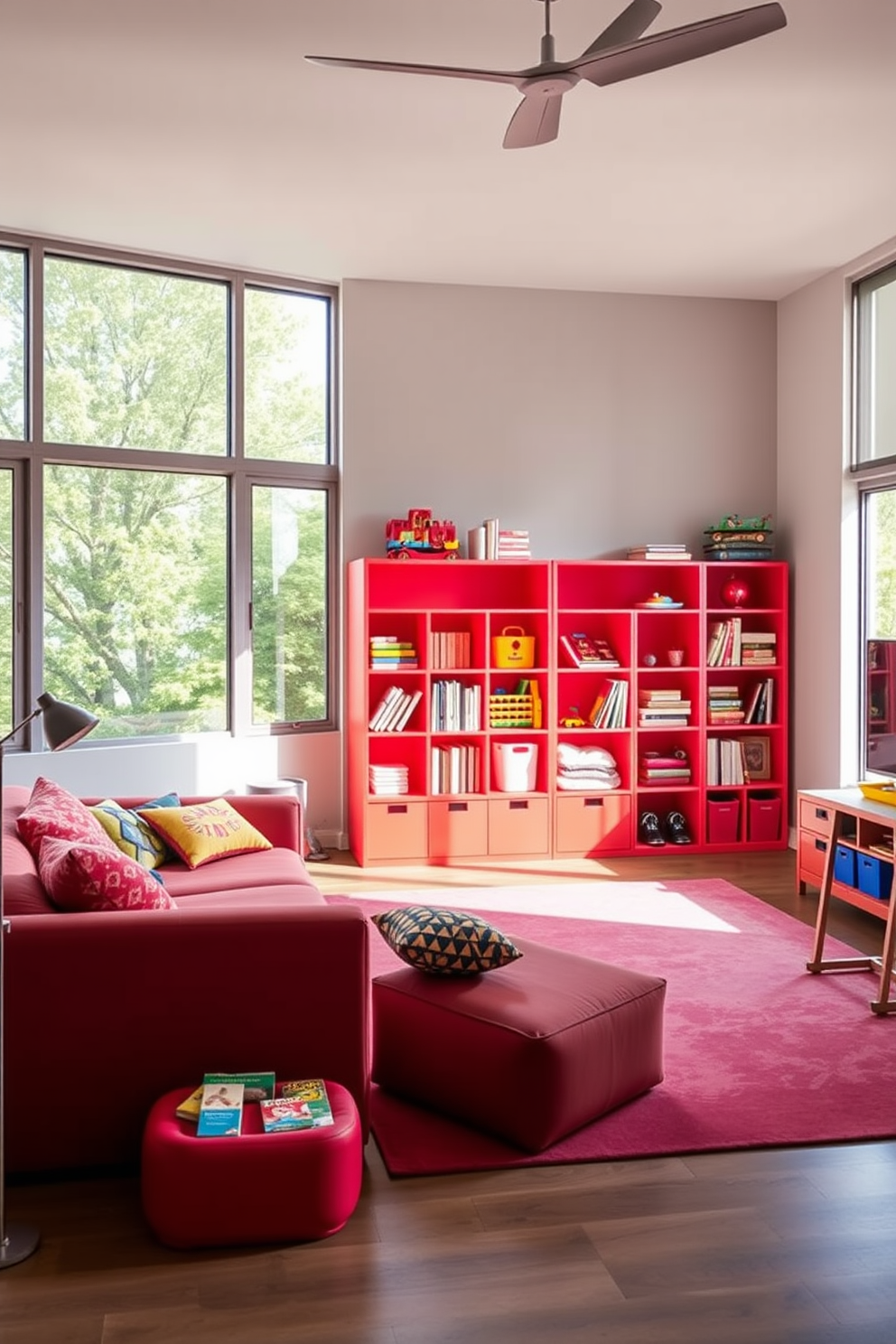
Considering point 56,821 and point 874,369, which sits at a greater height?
point 874,369

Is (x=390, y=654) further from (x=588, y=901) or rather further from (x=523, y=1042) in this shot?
(x=523, y=1042)

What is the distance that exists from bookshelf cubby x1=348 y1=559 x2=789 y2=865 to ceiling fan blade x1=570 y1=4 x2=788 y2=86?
3.33 m

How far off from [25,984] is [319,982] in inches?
27.4

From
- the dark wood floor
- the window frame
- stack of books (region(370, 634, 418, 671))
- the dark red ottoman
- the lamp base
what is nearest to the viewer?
the dark wood floor

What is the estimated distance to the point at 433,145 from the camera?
468cm

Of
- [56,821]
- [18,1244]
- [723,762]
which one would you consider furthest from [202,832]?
[723,762]

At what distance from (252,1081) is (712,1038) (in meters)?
1.66

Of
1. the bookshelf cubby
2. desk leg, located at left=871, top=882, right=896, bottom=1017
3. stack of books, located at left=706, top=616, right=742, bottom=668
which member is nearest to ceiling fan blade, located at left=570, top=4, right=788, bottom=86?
desk leg, located at left=871, top=882, right=896, bottom=1017

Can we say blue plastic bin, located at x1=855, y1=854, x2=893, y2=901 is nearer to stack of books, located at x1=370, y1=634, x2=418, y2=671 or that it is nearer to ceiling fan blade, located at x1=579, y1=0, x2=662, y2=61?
stack of books, located at x1=370, y1=634, x2=418, y2=671

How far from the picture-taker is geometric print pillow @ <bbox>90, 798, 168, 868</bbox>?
4.20 metres

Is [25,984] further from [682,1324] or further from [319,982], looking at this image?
[682,1324]

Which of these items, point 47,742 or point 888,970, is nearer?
point 47,742

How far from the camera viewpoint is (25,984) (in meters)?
2.72

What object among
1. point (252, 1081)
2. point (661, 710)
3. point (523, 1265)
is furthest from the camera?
point (661, 710)
